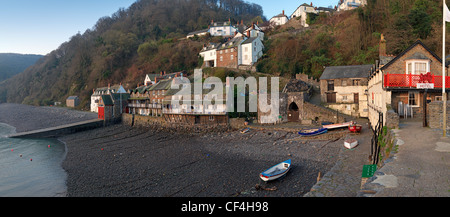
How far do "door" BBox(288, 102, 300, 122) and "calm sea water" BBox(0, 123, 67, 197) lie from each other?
2307 cm

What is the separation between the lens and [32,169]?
68.5ft

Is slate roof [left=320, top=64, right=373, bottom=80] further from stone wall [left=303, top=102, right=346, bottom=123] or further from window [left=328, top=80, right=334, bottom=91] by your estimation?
stone wall [left=303, top=102, right=346, bottom=123]

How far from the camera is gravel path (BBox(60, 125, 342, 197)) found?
45.6 ft

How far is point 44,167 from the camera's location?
21.3 metres

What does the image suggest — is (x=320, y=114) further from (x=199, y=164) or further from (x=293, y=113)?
(x=199, y=164)

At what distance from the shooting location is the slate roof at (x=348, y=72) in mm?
27297

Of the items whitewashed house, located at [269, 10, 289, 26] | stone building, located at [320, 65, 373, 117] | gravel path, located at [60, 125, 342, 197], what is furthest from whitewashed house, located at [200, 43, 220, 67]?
gravel path, located at [60, 125, 342, 197]

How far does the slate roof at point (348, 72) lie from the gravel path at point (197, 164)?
10.9 m

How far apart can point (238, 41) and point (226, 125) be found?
90.5ft

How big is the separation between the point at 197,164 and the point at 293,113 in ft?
49.2

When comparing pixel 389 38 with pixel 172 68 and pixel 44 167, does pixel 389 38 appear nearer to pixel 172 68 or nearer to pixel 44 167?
pixel 44 167

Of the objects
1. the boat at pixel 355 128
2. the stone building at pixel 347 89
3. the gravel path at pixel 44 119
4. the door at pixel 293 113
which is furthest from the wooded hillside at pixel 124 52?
the boat at pixel 355 128

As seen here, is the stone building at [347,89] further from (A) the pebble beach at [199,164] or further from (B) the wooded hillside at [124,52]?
(B) the wooded hillside at [124,52]
